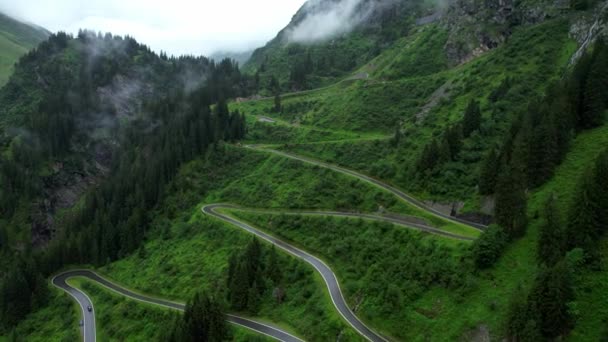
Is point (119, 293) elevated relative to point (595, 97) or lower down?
lower down

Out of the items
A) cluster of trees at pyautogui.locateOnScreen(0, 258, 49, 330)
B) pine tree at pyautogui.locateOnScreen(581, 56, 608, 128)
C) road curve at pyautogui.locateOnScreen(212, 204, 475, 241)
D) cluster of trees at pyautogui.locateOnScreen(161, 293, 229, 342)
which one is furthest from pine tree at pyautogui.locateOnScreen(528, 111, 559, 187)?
cluster of trees at pyautogui.locateOnScreen(0, 258, 49, 330)

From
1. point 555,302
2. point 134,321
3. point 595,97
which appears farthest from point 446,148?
point 134,321

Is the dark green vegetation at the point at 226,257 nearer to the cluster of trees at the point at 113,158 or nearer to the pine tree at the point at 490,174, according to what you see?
the cluster of trees at the point at 113,158

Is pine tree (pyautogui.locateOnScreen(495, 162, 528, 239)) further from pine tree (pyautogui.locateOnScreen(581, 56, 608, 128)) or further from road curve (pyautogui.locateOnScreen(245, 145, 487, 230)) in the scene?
pine tree (pyautogui.locateOnScreen(581, 56, 608, 128))

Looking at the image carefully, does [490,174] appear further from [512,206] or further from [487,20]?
[487,20]

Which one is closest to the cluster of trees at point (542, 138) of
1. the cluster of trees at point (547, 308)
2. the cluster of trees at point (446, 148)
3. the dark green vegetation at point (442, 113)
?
the dark green vegetation at point (442, 113)

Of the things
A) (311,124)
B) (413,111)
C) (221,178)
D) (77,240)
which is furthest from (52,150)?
(413,111)
